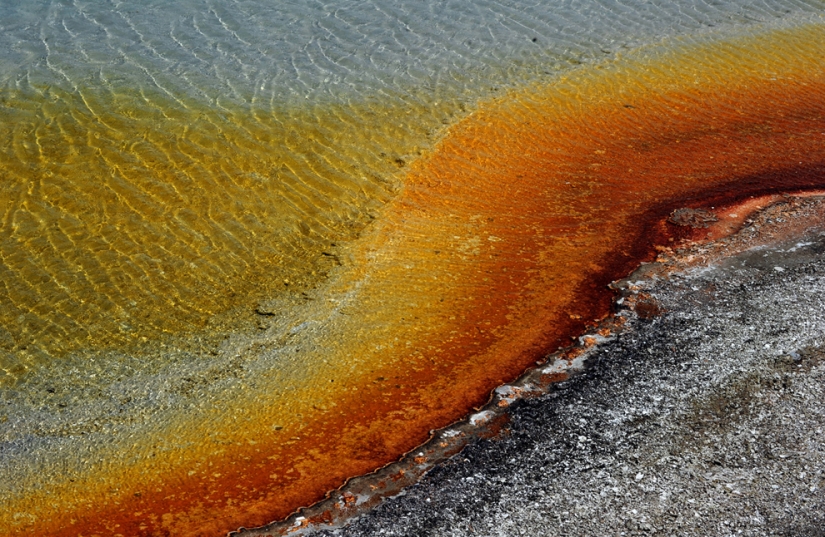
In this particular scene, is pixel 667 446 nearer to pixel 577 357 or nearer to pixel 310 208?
pixel 577 357

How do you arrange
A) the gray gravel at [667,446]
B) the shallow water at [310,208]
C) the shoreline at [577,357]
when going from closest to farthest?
1. the gray gravel at [667,446]
2. the shoreline at [577,357]
3. the shallow water at [310,208]

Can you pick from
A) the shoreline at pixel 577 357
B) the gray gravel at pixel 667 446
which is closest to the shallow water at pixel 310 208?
the shoreline at pixel 577 357

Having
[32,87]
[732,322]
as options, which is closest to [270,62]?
[32,87]

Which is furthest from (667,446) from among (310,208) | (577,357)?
(310,208)

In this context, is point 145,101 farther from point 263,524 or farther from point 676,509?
point 676,509

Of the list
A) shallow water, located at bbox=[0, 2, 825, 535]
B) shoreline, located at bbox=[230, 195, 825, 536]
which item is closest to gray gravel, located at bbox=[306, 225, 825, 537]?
shoreline, located at bbox=[230, 195, 825, 536]

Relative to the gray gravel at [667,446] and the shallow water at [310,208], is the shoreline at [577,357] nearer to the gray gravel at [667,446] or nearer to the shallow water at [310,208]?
the gray gravel at [667,446]

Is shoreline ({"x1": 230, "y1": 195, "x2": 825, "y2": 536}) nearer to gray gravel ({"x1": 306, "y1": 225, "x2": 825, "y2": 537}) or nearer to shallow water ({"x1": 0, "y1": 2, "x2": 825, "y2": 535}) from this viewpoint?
gray gravel ({"x1": 306, "y1": 225, "x2": 825, "y2": 537})
